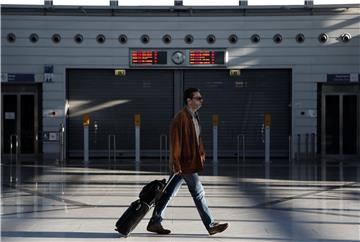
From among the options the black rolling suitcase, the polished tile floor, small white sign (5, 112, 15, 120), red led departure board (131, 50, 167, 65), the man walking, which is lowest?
the polished tile floor

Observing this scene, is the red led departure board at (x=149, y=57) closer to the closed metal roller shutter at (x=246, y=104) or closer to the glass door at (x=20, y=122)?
the closed metal roller shutter at (x=246, y=104)

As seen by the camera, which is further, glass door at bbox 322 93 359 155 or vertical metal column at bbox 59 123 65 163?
glass door at bbox 322 93 359 155

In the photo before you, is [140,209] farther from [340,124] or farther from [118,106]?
[340,124]

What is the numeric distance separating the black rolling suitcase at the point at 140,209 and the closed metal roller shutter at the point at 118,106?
55.4 feet

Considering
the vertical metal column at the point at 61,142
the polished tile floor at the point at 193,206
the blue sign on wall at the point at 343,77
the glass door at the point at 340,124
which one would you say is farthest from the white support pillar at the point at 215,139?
the vertical metal column at the point at 61,142

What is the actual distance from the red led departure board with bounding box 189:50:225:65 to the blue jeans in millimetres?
16507

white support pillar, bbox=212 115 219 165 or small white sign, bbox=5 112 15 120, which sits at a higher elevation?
small white sign, bbox=5 112 15 120

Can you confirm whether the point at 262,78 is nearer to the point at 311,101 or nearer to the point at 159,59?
the point at 311,101

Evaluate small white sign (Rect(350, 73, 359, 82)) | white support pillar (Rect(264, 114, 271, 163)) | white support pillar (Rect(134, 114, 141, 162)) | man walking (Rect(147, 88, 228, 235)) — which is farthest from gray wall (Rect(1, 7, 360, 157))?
man walking (Rect(147, 88, 228, 235))

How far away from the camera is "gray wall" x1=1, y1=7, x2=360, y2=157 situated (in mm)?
24859

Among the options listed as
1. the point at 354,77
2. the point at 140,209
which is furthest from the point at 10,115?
the point at 140,209

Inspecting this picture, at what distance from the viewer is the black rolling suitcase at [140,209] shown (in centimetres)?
838

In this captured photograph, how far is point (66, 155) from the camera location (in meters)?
Answer: 25.2

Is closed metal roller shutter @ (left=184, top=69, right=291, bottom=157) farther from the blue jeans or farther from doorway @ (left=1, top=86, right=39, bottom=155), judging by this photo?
the blue jeans
